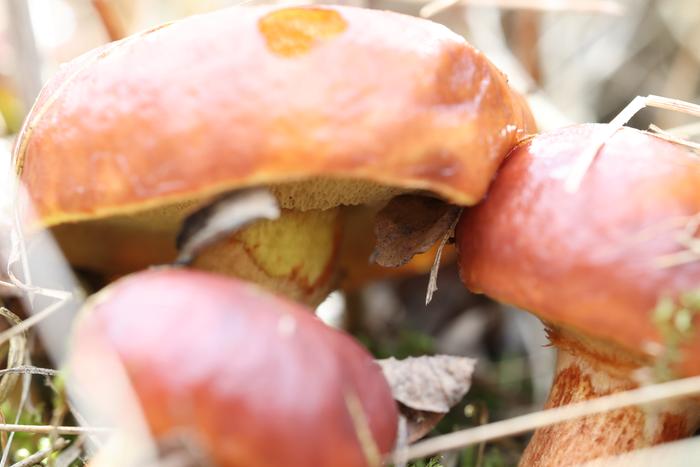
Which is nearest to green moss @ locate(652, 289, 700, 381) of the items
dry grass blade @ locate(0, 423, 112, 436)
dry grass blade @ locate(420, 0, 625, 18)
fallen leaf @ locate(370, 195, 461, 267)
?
fallen leaf @ locate(370, 195, 461, 267)

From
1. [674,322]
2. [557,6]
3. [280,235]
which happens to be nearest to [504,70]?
[557,6]

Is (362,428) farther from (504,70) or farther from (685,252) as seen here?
(504,70)

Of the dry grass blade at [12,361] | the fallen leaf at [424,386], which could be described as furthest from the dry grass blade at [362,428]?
the dry grass blade at [12,361]

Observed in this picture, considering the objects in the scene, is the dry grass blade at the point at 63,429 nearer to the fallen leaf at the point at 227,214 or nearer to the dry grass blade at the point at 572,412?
the fallen leaf at the point at 227,214

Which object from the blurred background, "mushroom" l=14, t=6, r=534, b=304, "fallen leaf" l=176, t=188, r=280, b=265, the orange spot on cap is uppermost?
the orange spot on cap

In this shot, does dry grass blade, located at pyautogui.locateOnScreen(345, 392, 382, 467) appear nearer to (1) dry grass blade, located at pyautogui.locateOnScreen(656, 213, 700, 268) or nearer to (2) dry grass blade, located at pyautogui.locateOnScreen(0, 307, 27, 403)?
(1) dry grass blade, located at pyautogui.locateOnScreen(656, 213, 700, 268)

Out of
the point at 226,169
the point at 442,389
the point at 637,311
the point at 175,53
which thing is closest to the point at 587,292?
the point at 637,311
